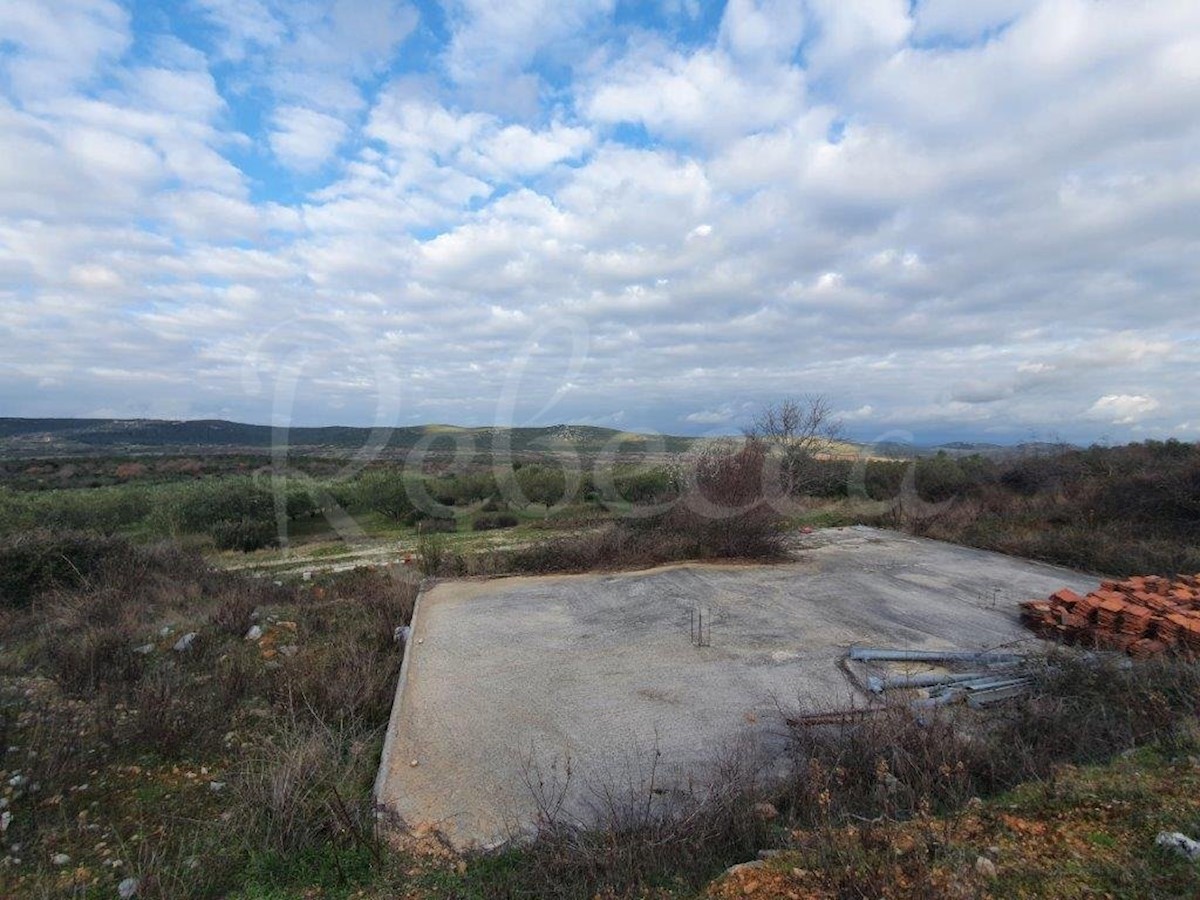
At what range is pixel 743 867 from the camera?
3.00 metres

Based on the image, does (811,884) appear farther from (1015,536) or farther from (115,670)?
(1015,536)

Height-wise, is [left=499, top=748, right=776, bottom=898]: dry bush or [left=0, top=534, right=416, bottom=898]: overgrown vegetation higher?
[left=499, top=748, right=776, bottom=898]: dry bush

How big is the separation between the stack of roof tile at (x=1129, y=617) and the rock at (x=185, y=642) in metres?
9.53

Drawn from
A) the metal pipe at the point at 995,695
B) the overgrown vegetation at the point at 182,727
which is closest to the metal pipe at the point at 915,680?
the metal pipe at the point at 995,695

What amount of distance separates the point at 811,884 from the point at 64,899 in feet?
12.0

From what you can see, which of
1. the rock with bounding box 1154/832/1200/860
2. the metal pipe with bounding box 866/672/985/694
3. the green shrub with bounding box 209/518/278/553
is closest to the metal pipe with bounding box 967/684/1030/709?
the metal pipe with bounding box 866/672/985/694

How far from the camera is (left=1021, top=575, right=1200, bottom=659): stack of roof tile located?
590 cm

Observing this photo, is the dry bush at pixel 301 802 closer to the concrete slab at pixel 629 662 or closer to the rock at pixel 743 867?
the concrete slab at pixel 629 662

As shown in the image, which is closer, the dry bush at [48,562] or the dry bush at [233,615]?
the dry bush at [233,615]

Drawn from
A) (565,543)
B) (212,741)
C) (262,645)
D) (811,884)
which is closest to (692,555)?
(565,543)

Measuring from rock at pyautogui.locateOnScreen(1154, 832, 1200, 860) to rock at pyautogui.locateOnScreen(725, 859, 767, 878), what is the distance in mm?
1754

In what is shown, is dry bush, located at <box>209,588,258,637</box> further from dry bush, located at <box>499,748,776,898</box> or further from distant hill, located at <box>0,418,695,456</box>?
distant hill, located at <box>0,418,695,456</box>

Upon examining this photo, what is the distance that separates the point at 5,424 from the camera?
68812mm

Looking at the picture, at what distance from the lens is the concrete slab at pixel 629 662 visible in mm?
4270
